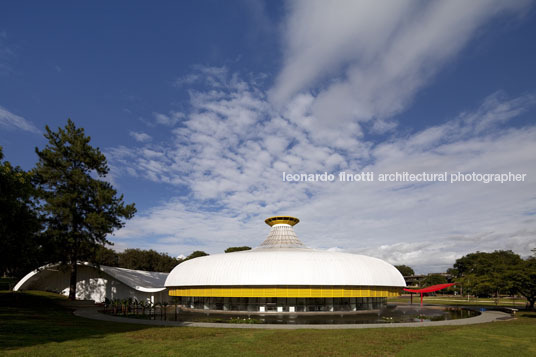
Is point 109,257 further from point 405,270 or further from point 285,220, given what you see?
point 405,270

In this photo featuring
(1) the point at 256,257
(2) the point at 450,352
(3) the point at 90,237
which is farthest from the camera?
(3) the point at 90,237

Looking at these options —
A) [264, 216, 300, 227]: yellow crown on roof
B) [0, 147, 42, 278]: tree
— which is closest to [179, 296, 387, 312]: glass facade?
[264, 216, 300, 227]: yellow crown on roof

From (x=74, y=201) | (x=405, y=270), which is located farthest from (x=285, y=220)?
(x=405, y=270)

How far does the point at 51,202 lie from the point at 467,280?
154 ft

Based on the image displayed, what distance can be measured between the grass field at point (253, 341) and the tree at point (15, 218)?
25.7ft

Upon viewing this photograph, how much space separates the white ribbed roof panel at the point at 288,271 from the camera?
31.6 m

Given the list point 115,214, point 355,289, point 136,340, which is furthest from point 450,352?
point 115,214

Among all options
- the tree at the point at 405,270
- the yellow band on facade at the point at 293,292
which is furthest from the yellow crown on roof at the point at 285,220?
the tree at the point at 405,270

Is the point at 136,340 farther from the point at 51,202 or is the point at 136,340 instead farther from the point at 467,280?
the point at 467,280

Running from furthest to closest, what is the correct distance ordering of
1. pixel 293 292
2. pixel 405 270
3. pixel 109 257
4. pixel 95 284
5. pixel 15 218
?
pixel 405 270 < pixel 109 257 < pixel 95 284 < pixel 293 292 < pixel 15 218

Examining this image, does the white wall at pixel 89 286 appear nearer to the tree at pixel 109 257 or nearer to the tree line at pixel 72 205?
the tree line at pixel 72 205

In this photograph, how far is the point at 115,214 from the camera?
1612 inches

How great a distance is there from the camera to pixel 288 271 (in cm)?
3195

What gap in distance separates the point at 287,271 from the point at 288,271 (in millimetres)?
95
